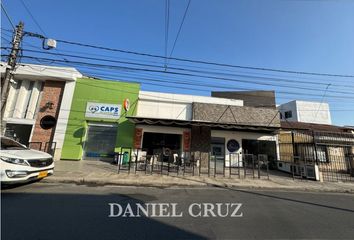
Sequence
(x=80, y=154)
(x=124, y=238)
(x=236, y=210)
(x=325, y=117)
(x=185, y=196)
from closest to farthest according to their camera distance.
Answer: (x=124, y=238), (x=236, y=210), (x=185, y=196), (x=80, y=154), (x=325, y=117)

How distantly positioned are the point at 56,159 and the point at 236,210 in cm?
1406

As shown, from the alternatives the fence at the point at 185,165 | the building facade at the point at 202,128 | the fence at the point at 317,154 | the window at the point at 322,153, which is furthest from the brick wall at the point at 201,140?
the window at the point at 322,153

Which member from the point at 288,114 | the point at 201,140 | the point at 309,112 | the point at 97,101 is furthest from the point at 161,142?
the point at 309,112

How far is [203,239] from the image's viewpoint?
3.62m

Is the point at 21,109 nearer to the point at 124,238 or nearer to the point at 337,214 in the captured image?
the point at 124,238

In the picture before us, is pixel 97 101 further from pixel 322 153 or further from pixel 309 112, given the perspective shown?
pixel 309 112

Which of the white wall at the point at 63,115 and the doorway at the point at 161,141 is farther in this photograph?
the doorway at the point at 161,141

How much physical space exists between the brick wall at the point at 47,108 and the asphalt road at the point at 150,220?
10470mm

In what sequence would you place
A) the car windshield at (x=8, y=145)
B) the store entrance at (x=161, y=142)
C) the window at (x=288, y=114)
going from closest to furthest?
the car windshield at (x=8, y=145)
the store entrance at (x=161, y=142)
the window at (x=288, y=114)

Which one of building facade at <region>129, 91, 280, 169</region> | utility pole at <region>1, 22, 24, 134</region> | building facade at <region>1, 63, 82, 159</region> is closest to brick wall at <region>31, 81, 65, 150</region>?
→ building facade at <region>1, 63, 82, 159</region>

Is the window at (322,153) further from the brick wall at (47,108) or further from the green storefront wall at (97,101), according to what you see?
the brick wall at (47,108)

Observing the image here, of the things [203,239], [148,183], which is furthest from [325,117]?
[203,239]

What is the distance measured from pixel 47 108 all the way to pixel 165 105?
9847 millimetres

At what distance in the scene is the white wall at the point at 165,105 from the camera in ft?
56.6
